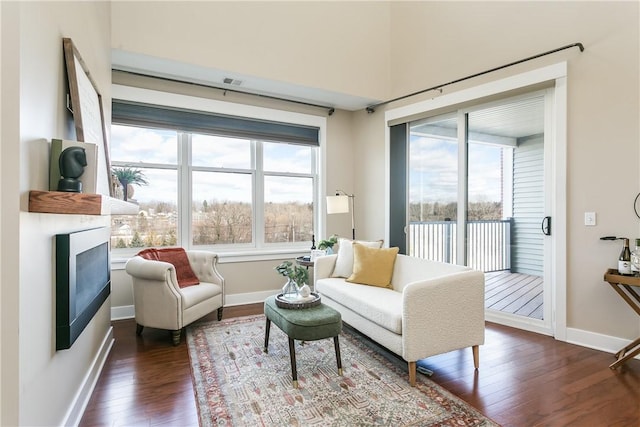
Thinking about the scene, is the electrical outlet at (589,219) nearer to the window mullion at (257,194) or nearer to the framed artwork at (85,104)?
the window mullion at (257,194)

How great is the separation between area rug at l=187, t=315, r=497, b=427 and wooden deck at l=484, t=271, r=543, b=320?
173 centimetres

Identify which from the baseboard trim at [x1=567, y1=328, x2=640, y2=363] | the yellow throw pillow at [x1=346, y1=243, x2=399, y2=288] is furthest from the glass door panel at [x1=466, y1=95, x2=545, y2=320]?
the yellow throw pillow at [x1=346, y1=243, x2=399, y2=288]

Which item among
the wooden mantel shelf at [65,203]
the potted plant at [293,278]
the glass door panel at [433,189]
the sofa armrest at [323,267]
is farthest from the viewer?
the glass door panel at [433,189]

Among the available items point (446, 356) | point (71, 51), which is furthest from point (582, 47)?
point (71, 51)

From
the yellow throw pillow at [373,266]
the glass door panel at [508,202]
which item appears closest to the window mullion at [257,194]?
the yellow throw pillow at [373,266]

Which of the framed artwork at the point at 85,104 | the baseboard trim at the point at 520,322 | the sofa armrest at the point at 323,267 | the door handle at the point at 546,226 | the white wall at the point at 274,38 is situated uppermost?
the white wall at the point at 274,38

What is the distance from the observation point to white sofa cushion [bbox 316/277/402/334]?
249cm

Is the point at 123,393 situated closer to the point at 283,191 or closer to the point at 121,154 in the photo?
the point at 121,154

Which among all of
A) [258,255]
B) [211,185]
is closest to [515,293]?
[258,255]

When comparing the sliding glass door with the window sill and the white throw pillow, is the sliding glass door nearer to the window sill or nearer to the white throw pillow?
the white throw pillow

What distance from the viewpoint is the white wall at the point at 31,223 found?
4.10 ft

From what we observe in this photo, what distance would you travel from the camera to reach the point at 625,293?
2.65m

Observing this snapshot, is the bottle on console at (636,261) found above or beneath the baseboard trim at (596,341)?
above

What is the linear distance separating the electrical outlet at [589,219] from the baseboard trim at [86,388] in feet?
13.3
